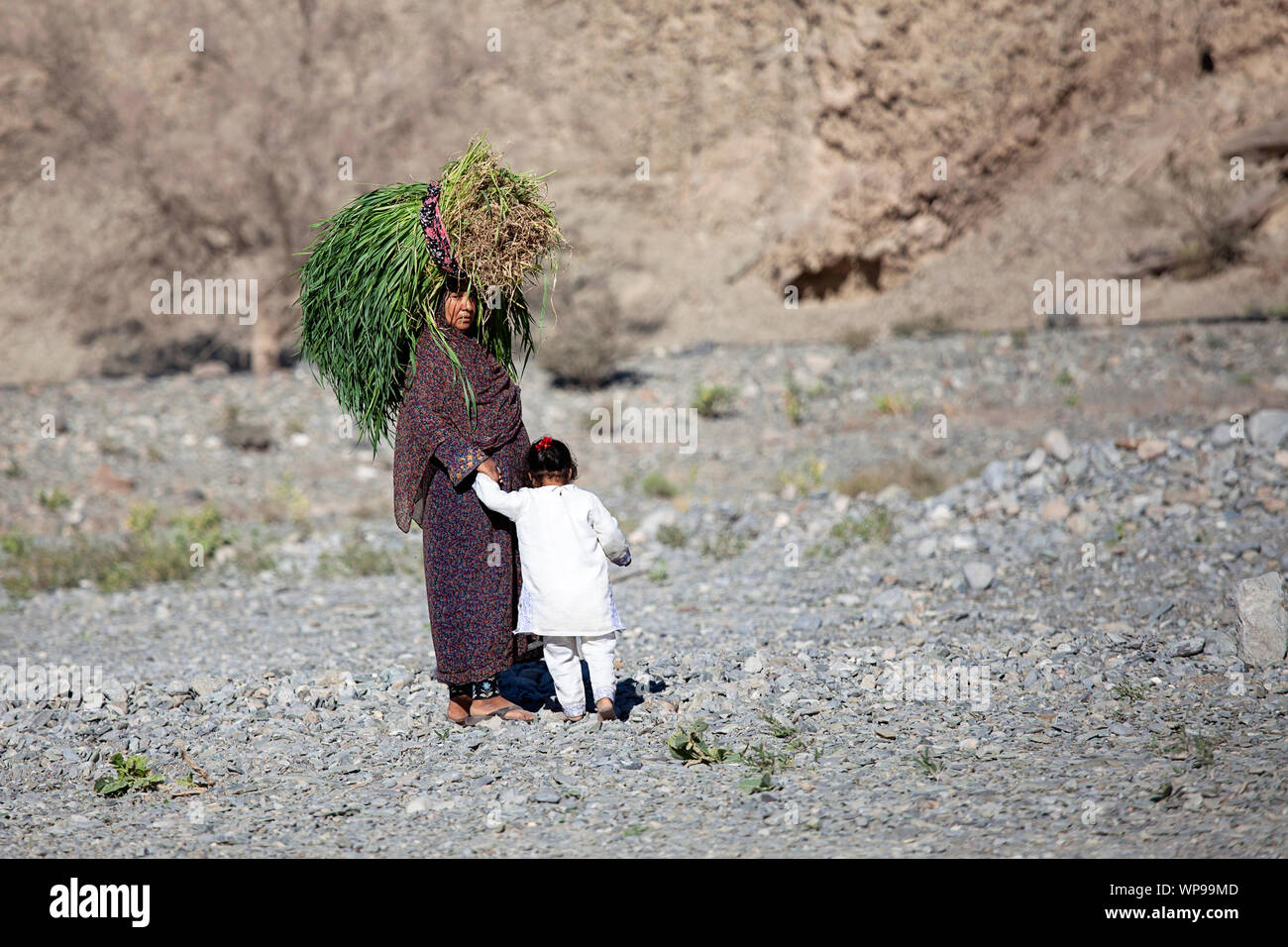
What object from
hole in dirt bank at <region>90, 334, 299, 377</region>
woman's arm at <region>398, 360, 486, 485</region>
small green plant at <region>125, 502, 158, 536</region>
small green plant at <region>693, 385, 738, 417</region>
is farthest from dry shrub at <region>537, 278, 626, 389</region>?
woman's arm at <region>398, 360, 486, 485</region>

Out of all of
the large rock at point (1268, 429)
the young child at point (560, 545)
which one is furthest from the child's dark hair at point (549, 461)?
the large rock at point (1268, 429)

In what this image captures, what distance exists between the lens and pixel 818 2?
57.3ft

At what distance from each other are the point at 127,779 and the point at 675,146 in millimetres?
16708

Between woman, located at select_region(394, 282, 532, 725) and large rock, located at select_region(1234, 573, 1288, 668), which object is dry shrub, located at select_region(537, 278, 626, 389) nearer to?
woman, located at select_region(394, 282, 532, 725)

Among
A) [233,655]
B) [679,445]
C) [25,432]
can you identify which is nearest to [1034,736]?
[233,655]

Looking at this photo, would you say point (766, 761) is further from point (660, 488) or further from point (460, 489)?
point (660, 488)

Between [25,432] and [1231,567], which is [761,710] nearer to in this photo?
[1231,567]

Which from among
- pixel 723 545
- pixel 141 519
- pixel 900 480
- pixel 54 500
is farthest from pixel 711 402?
pixel 54 500

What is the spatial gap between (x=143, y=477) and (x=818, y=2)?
12358mm

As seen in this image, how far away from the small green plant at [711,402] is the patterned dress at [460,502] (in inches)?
308

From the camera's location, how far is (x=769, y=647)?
5.36 metres

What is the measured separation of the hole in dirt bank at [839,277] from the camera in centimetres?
1755

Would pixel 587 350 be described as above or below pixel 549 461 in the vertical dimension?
above

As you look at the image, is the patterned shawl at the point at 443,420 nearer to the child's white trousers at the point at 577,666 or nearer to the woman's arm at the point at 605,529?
the woman's arm at the point at 605,529
